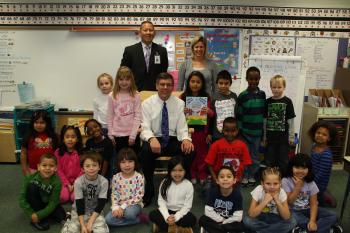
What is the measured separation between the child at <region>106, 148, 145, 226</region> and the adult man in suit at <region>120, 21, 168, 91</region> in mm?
1201

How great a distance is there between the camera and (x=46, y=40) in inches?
176

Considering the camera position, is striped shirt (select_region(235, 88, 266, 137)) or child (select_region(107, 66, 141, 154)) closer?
child (select_region(107, 66, 141, 154))

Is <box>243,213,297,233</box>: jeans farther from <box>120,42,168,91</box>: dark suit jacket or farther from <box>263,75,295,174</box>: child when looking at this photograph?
<box>120,42,168,91</box>: dark suit jacket

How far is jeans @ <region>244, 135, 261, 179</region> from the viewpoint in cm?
361

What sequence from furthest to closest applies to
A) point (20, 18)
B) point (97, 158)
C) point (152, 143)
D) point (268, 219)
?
1. point (20, 18)
2. point (152, 143)
3. point (97, 158)
4. point (268, 219)

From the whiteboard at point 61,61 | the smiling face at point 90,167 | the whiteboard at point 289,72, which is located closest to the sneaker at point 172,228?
the smiling face at point 90,167

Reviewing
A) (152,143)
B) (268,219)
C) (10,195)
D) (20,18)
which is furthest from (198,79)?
(20,18)

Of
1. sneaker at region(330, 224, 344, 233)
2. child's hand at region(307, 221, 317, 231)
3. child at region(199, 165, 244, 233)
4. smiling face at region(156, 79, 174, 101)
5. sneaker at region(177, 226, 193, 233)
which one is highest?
smiling face at region(156, 79, 174, 101)

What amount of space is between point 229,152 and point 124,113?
1.10 m

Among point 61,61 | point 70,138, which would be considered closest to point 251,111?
point 70,138

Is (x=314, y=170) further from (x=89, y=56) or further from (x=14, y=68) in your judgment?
(x=14, y=68)

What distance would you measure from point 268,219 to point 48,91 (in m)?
3.50

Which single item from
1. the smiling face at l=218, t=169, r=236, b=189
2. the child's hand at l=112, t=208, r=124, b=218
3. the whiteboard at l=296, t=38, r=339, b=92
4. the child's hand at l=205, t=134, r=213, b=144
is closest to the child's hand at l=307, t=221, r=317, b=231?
the smiling face at l=218, t=169, r=236, b=189

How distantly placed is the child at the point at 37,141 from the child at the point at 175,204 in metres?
1.37
